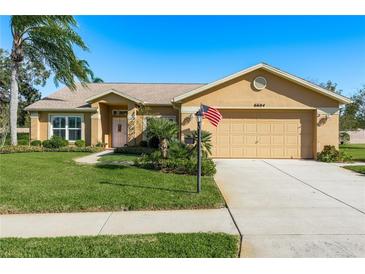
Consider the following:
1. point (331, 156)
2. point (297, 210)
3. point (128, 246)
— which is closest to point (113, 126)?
point (331, 156)

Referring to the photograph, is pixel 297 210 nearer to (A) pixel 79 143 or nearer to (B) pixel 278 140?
(B) pixel 278 140

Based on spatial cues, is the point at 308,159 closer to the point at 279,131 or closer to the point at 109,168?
the point at 279,131

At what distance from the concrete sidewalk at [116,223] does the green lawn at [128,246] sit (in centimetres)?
34

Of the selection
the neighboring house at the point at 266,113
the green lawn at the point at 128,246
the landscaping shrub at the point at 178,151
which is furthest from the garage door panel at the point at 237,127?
the green lawn at the point at 128,246

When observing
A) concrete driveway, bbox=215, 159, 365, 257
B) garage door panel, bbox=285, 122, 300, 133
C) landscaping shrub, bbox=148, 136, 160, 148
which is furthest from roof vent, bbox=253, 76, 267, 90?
landscaping shrub, bbox=148, 136, 160, 148

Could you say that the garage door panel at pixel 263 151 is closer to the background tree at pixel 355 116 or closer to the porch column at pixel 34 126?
the porch column at pixel 34 126

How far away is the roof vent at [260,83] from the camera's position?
47.0ft

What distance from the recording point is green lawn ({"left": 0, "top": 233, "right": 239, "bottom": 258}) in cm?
387

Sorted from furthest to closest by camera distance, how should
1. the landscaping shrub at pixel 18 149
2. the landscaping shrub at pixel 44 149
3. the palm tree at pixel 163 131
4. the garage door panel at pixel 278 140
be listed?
the landscaping shrub at pixel 44 149 → the landscaping shrub at pixel 18 149 → the garage door panel at pixel 278 140 → the palm tree at pixel 163 131

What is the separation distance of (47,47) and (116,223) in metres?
18.0

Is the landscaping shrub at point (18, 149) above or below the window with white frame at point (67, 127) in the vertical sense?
below

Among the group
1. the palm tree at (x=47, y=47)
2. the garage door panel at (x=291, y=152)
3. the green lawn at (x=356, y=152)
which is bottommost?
the green lawn at (x=356, y=152)

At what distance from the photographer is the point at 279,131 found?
47.5 ft
